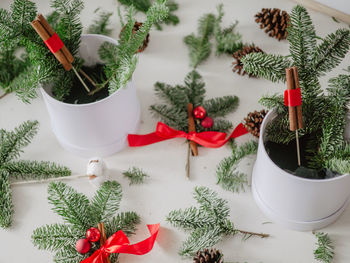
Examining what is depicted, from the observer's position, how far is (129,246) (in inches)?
29.2

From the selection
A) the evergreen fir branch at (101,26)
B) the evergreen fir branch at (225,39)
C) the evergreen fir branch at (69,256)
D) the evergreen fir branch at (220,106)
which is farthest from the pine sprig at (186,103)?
the evergreen fir branch at (69,256)

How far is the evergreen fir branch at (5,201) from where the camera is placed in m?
0.81

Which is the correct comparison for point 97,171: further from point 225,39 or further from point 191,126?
point 225,39

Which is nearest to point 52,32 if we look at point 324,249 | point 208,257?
point 208,257

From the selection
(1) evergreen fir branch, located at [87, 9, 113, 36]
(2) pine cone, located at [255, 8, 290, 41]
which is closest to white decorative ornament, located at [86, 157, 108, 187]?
(1) evergreen fir branch, located at [87, 9, 113, 36]

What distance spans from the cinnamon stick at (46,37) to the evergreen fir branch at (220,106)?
0.30m

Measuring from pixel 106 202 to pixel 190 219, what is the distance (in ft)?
0.51

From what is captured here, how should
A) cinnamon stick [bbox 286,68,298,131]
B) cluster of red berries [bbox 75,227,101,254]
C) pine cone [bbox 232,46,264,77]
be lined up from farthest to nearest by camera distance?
pine cone [bbox 232,46,264,77], cluster of red berries [bbox 75,227,101,254], cinnamon stick [bbox 286,68,298,131]

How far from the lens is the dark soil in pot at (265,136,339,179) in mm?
732

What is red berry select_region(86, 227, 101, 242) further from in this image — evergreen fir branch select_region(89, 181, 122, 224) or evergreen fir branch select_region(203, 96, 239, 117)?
evergreen fir branch select_region(203, 96, 239, 117)

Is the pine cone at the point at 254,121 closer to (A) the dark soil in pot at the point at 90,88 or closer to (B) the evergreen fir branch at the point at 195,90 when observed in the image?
(B) the evergreen fir branch at the point at 195,90

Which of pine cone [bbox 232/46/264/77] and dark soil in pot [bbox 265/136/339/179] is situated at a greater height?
pine cone [bbox 232/46/264/77]

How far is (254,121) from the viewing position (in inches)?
33.6

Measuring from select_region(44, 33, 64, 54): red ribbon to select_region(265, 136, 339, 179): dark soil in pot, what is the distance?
0.40 metres
